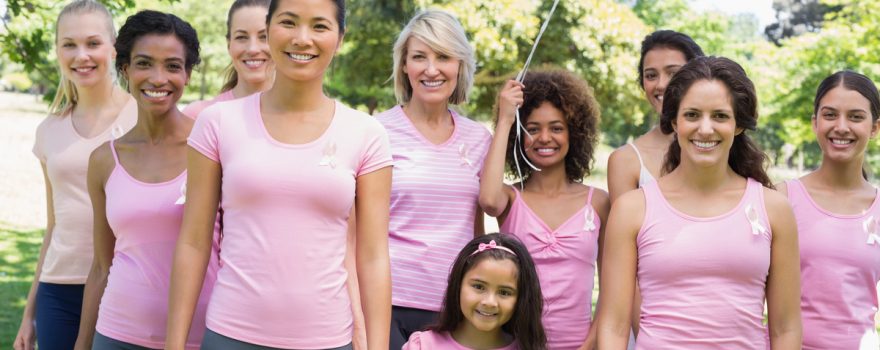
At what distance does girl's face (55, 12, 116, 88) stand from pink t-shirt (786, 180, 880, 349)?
323cm

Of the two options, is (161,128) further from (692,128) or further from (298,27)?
(692,128)

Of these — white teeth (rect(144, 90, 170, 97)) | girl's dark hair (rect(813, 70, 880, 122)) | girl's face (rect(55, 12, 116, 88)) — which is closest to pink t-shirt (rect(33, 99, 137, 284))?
girl's face (rect(55, 12, 116, 88))

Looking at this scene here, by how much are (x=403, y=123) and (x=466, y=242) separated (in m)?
0.60

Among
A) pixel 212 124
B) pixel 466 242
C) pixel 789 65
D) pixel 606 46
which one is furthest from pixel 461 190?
pixel 789 65

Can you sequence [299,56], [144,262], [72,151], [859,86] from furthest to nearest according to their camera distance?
[72,151], [859,86], [144,262], [299,56]

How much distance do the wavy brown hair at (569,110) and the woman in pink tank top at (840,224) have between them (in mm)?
889

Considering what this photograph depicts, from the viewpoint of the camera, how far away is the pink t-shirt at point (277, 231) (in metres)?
2.83

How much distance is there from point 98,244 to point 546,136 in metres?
1.95

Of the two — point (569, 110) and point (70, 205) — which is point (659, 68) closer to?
point (569, 110)

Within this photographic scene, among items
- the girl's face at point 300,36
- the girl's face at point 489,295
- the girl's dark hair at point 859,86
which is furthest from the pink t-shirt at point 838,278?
the girl's face at point 300,36

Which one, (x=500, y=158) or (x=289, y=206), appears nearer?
(x=289, y=206)

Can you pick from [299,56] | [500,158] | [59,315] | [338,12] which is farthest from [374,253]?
[59,315]

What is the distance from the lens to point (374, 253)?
3.06 m

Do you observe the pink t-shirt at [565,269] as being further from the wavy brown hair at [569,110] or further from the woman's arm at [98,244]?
the woman's arm at [98,244]
